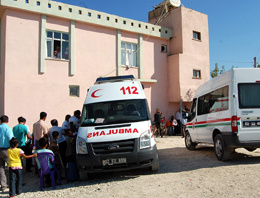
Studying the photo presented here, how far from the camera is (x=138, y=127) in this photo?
6293mm

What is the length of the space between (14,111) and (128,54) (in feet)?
28.5

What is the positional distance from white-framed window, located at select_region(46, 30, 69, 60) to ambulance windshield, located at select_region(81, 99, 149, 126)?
8.96m

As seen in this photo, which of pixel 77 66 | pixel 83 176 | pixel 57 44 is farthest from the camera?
pixel 77 66

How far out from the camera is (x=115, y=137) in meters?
6.04

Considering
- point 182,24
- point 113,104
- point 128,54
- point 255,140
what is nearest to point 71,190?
point 113,104

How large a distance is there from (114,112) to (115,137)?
41.9 inches

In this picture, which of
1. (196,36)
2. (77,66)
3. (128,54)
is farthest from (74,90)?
(196,36)

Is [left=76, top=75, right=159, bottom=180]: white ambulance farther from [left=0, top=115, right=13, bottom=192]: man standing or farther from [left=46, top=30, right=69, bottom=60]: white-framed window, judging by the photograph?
[left=46, top=30, right=69, bottom=60]: white-framed window

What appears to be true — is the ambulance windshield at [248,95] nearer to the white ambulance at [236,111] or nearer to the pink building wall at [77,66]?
the white ambulance at [236,111]

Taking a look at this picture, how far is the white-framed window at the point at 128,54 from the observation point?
18.0 m

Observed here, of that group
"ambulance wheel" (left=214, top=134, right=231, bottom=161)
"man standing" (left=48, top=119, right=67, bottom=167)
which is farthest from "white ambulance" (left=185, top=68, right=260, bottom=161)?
"man standing" (left=48, top=119, right=67, bottom=167)

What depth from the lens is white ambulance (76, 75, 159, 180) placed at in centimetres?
597

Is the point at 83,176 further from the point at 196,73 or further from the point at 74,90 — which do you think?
the point at 196,73

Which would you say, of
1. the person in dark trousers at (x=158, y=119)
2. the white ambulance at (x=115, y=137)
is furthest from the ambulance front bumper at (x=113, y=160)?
the person in dark trousers at (x=158, y=119)
